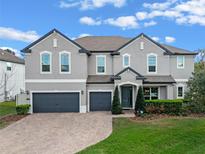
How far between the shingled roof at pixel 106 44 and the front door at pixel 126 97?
4164mm

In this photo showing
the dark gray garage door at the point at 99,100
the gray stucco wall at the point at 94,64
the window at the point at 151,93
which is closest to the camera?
the dark gray garage door at the point at 99,100

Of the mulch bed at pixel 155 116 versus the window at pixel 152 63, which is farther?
the window at pixel 152 63

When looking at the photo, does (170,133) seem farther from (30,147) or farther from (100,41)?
(100,41)

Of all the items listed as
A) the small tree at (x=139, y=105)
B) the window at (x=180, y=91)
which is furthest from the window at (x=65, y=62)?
the window at (x=180, y=91)

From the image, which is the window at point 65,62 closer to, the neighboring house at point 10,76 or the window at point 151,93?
the window at point 151,93

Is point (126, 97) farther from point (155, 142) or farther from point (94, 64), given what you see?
point (155, 142)

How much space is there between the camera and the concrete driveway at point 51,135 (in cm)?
1104

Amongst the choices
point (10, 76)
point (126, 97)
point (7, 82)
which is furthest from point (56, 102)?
point (7, 82)

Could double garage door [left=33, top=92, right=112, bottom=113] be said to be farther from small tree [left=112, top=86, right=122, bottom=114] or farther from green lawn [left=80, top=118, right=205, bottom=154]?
green lawn [left=80, top=118, right=205, bottom=154]

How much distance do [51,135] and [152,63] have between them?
14.9m

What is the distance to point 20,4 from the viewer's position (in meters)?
16.5

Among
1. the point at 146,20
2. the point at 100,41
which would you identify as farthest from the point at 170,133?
the point at 100,41

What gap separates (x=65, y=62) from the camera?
2378 centimetres

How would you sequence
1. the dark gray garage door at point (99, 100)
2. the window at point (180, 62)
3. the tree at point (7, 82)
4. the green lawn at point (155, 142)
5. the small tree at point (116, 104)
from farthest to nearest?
the tree at point (7, 82)
the window at point (180, 62)
the dark gray garage door at point (99, 100)
the small tree at point (116, 104)
the green lawn at point (155, 142)
